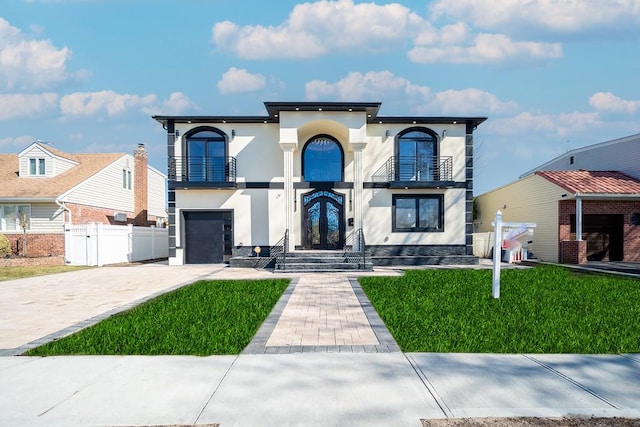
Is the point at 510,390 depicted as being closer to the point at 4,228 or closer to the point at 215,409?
the point at 215,409

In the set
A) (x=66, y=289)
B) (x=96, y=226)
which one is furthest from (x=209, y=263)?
(x=66, y=289)

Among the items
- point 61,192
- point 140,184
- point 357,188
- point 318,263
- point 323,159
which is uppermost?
point 323,159

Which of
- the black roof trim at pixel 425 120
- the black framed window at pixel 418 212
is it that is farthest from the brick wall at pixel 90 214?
the black framed window at pixel 418 212

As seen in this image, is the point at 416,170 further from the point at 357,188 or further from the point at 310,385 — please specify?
the point at 310,385

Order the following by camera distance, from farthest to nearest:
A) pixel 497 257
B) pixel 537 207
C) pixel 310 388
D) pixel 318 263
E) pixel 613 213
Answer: pixel 537 207
pixel 613 213
pixel 318 263
pixel 497 257
pixel 310 388

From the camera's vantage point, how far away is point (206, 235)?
1662 centimetres

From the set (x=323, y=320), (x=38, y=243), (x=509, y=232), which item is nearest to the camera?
(x=323, y=320)

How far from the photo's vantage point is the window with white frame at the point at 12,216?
1892 cm

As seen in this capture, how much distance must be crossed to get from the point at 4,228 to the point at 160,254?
26.0 feet

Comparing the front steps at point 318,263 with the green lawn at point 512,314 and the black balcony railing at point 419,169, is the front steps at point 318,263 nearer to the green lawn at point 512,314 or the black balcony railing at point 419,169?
the green lawn at point 512,314

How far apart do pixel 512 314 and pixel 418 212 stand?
1042 cm

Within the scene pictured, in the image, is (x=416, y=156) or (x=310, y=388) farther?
(x=416, y=156)

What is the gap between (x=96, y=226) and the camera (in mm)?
16984

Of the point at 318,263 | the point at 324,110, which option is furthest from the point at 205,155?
the point at 318,263
